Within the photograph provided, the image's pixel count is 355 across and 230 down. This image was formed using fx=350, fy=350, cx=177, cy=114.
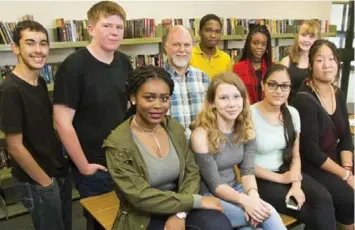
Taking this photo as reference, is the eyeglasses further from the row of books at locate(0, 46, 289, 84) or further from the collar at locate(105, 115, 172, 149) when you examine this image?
the row of books at locate(0, 46, 289, 84)

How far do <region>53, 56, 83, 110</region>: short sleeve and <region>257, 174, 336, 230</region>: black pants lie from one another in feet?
3.89

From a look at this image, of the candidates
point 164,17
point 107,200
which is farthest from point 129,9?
point 107,200

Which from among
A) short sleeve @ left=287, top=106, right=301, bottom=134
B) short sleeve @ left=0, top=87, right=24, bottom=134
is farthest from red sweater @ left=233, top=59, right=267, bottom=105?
short sleeve @ left=0, top=87, right=24, bottom=134

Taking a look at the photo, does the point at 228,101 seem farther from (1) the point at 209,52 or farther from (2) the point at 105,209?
(1) the point at 209,52

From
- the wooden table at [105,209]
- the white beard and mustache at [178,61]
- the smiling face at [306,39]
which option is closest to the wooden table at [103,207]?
the wooden table at [105,209]

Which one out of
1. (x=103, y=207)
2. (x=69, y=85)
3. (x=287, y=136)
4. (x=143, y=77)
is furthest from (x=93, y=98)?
(x=287, y=136)

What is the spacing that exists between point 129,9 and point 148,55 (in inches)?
23.7

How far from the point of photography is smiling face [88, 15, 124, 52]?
6.51ft

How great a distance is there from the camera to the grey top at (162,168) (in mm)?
1596

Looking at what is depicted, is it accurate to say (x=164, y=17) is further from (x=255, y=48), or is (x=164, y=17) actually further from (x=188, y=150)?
(x=188, y=150)

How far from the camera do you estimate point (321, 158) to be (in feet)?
7.26

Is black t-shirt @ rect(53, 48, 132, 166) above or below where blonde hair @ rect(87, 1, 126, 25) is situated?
below

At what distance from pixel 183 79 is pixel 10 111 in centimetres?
106

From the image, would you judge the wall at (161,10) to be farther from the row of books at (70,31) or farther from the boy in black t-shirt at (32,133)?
the boy in black t-shirt at (32,133)
